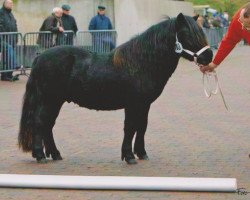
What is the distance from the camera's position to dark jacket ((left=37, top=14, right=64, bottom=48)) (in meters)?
20.3

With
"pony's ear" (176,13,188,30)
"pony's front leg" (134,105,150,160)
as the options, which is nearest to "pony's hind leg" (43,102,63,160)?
"pony's front leg" (134,105,150,160)

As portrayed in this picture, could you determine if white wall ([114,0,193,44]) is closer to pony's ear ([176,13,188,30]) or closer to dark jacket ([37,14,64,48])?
dark jacket ([37,14,64,48])

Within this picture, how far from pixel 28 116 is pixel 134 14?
19.8m

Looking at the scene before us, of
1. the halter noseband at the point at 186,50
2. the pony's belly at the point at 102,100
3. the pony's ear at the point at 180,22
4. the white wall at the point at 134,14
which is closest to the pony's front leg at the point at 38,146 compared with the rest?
the pony's belly at the point at 102,100

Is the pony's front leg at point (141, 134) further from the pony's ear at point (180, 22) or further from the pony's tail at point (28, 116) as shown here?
the pony's tail at point (28, 116)

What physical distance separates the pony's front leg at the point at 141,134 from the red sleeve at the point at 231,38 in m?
0.99

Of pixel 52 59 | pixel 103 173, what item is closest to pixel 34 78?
pixel 52 59

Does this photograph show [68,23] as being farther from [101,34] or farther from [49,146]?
[49,146]

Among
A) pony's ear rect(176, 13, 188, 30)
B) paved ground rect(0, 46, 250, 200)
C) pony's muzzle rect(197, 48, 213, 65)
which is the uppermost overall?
pony's ear rect(176, 13, 188, 30)

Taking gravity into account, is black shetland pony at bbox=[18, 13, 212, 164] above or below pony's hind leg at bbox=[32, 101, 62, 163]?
above

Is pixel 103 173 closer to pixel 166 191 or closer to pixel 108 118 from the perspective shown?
pixel 166 191

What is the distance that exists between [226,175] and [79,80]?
2024 millimetres

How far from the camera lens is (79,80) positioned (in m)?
9.02

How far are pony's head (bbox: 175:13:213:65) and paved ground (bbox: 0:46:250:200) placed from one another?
123 centimetres
